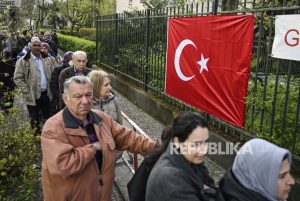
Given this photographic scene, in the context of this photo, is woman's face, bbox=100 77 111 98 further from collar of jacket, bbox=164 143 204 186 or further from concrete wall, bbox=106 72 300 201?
collar of jacket, bbox=164 143 204 186

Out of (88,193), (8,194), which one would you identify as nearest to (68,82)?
(88,193)

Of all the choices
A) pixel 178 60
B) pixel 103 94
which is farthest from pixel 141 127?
pixel 103 94

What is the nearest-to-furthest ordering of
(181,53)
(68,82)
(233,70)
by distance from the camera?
(68,82) < (233,70) < (181,53)

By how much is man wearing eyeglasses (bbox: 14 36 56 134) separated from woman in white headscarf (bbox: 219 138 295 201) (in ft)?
15.4

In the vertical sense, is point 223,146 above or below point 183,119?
below

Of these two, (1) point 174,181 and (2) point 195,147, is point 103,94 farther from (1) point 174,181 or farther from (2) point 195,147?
(1) point 174,181

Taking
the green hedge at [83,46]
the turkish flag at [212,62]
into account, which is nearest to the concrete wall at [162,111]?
the turkish flag at [212,62]

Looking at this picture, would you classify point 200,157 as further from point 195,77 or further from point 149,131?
point 149,131

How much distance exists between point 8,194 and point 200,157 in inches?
92.1

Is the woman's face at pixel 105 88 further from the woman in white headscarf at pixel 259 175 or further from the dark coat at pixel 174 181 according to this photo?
the woman in white headscarf at pixel 259 175

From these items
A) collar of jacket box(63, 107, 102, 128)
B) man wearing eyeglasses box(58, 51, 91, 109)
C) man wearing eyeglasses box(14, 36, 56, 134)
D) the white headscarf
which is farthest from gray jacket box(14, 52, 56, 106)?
the white headscarf

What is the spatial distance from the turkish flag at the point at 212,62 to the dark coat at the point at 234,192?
3169 mm

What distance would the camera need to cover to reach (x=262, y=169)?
1.87 metres

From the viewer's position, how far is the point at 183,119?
223 centimetres
